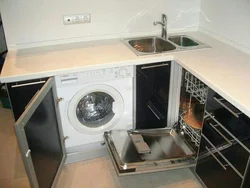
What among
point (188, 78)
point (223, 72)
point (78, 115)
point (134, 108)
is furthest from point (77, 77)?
point (223, 72)

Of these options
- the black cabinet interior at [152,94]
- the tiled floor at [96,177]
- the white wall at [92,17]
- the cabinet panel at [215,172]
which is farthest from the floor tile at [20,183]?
the cabinet panel at [215,172]

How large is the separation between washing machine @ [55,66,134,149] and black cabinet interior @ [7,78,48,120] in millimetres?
157

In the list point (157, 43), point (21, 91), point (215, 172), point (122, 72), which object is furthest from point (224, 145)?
point (21, 91)

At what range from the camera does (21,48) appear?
85.7 inches

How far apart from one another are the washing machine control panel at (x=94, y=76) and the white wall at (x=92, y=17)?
56cm

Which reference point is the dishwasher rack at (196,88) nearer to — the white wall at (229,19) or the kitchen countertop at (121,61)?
the kitchen countertop at (121,61)

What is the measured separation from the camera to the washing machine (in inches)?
74.5

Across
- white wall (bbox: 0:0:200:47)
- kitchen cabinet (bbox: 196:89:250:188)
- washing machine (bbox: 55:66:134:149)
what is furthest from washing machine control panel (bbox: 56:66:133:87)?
kitchen cabinet (bbox: 196:89:250:188)

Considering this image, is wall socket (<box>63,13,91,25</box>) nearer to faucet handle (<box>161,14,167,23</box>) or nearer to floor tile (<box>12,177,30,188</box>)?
faucet handle (<box>161,14,167,23</box>)

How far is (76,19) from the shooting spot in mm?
2203

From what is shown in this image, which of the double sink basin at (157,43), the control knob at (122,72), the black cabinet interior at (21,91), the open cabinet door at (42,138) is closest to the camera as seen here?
the open cabinet door at (42,138)

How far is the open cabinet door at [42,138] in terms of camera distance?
1.33m

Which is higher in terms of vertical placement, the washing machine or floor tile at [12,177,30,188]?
the washing machine

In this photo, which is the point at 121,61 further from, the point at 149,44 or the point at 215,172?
the point at 215,172
